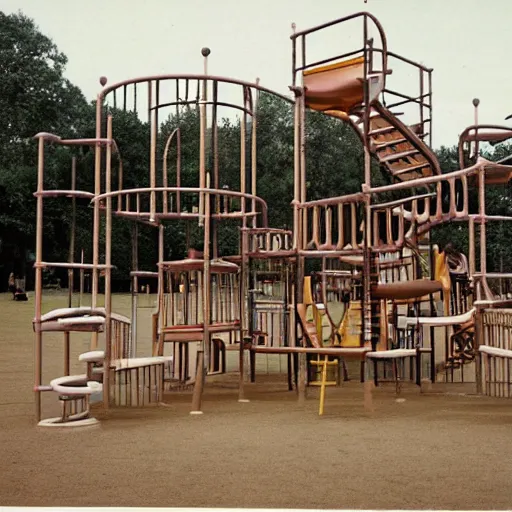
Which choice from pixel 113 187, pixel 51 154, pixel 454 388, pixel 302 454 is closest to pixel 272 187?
pixel 113 187

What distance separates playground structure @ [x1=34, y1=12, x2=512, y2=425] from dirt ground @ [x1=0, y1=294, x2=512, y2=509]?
0.26 meters

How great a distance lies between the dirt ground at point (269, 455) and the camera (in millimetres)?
3291

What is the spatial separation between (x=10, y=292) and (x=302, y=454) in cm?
490

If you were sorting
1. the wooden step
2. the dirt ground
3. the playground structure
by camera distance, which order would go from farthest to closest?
the wooden step → the playground structure → the dirt ground

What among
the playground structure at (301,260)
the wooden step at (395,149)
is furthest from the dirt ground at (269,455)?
the wooden step at (395,149)

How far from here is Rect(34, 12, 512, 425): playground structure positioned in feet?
16.9

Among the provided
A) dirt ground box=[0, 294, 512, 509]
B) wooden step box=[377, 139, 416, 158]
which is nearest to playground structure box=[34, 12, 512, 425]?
wooden step box=[377, 139, 416, 158]

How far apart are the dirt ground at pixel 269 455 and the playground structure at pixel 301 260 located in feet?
0.87

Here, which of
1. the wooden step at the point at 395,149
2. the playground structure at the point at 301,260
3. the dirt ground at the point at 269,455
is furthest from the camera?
the wooden step at the point at 395,149

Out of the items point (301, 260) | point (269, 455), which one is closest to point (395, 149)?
point (301, 260)

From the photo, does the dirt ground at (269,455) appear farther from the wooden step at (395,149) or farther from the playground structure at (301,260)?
the wooden step at (395,149)

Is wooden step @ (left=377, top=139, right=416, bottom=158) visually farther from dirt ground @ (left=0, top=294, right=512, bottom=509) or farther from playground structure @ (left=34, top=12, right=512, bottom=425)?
dirt ground @ (left=0, top=294, right=512, bottom=509)

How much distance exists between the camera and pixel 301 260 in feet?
18.3

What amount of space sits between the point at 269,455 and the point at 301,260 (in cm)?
191
